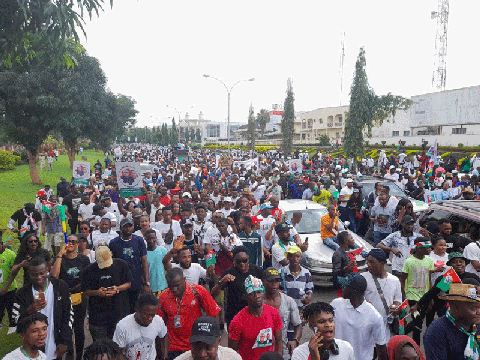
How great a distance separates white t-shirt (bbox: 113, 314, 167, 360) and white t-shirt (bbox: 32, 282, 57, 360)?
834 millimetres

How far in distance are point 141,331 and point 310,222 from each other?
247 inches

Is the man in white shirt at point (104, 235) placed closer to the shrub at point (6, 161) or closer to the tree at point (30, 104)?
the tree at point (30, 104)

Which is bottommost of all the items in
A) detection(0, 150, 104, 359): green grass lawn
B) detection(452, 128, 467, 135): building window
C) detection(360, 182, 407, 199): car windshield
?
detection(0, 150, 104, 359): green grass lawn

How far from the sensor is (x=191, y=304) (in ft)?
14.7

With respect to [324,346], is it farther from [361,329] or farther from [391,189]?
[391,189]

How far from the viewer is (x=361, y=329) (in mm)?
4012

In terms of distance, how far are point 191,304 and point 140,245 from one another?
194 cm

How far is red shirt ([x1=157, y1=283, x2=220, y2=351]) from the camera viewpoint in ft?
14.5

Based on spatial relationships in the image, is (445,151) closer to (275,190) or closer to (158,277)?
(275,190)

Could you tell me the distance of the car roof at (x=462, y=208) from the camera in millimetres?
7324

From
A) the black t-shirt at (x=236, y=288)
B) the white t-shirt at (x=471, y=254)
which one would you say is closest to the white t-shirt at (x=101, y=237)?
the black t-shirt at (x=236, y=288)

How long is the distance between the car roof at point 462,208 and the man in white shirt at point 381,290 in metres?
3.28

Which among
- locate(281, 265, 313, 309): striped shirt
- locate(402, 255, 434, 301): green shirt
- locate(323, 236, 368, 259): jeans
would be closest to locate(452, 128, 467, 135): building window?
locate(323, 236, 368, 259): jeans

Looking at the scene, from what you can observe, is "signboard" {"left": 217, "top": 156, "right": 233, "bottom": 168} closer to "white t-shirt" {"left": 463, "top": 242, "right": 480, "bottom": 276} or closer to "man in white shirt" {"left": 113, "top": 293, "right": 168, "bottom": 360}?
"white t-shirt" {"left": 463, "top": 242, "right": 480, "bottom": 276}
